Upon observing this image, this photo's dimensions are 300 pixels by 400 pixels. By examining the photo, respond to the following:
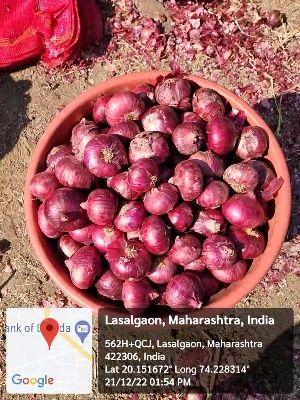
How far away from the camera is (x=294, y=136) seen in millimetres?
2846

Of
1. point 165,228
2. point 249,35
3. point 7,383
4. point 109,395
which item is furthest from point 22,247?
point 249,35

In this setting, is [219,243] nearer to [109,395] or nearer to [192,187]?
[192,187]

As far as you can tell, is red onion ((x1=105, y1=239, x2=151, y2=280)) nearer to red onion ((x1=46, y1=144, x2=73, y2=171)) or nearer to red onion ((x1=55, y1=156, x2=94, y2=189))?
red onion ((x1=55, y1=156, x2=94, y2=189))

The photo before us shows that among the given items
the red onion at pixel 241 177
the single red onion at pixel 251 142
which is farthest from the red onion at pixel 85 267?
the single red onion at pixel 251 142

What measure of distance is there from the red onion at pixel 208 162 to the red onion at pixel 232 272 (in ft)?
1.15

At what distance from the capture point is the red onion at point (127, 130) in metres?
1.98

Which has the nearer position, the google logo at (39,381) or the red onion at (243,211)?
the red onion at (243,211)

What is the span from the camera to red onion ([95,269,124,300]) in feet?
6.58

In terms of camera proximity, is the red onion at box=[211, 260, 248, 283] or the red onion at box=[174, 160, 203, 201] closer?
the red onion at box=[174, 160, 203, 201]

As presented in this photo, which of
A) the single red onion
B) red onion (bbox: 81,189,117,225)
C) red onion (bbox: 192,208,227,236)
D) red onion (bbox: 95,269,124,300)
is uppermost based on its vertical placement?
the single red onion

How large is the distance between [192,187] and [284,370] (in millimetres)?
1349

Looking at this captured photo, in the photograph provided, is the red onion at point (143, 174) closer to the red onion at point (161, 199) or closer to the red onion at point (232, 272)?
the red onion at point (161, 199)

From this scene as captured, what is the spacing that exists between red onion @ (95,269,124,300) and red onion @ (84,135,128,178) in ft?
1.23

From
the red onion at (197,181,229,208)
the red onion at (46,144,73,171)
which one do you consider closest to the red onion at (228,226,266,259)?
the red onion at (197,181,229,208)
